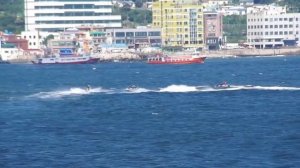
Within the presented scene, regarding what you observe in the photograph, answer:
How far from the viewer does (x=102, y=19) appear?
16662cm

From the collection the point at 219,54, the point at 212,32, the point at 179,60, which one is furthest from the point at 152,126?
the point at 212,32

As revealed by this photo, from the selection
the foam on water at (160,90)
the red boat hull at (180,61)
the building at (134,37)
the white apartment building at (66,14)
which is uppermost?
the white apartment building at (66,14)

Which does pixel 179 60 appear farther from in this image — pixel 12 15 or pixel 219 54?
pixel 12 15

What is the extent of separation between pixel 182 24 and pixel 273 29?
465 inches

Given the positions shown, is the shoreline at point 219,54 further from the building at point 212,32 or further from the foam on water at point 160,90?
the foam on water at point 160,90

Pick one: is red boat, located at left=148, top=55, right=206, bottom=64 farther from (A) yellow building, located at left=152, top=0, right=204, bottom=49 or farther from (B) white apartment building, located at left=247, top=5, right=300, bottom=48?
(B) white apartment building, located at left=247, top=5, right=300, bottom=48

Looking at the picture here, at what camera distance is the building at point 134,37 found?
162 meters

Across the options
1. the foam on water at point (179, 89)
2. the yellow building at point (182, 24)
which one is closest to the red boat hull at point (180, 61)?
the yellow building at point (182, 24)

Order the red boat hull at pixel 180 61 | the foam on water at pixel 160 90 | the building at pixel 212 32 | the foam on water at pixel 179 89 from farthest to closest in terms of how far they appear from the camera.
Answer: the building at pixel 212 32, the red boat hull at pixel 180 61, the foam on water at pixel 179 89, the foam on water at pixel 160 90

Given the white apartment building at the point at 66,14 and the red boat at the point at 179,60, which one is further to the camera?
the white apartment building at the point at 66,14

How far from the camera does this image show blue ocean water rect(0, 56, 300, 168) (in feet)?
131

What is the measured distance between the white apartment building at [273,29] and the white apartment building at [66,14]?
17407 mm

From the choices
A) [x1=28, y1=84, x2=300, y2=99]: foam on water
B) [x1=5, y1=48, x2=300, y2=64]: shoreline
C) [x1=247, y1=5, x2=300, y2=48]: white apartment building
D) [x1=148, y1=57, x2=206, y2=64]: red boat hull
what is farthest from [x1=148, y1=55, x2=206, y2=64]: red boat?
[x1=28, y1=84, x2=300, y2=99]: foam on water

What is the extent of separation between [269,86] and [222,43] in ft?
313
